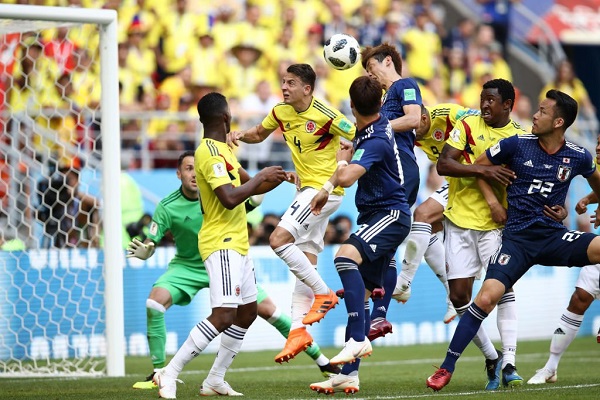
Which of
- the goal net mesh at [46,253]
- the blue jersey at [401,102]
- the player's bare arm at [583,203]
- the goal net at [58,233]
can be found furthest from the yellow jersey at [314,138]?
the goal net mesh at [46,253]

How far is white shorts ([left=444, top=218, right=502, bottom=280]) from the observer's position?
9.38 metres

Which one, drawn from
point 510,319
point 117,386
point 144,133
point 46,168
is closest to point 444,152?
point 510,319

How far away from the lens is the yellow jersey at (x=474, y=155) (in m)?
9.31

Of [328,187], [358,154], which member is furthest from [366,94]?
[328,187]

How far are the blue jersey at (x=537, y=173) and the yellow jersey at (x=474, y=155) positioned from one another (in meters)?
0.54

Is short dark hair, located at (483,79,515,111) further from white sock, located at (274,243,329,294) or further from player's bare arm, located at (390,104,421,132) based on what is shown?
white sock, located at (274,243,329,294)

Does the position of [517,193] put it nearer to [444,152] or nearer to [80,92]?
[444,152]

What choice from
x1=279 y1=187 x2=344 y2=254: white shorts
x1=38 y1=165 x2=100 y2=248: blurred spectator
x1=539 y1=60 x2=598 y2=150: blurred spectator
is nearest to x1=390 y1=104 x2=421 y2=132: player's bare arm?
x1=279 y1=187 x2=344 y2=254: white shorts

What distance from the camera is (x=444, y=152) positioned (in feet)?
30.2

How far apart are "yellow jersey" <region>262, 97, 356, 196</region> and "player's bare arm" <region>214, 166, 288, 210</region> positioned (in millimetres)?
1231

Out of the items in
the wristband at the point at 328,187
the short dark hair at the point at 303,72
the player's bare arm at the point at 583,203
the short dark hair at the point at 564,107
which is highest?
the short dark hair at the point at 303,72

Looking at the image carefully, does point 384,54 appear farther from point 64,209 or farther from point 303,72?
point 64,209

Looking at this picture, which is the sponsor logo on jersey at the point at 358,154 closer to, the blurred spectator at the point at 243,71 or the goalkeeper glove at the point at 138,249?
the goalkeeper glove at the point at 138,249

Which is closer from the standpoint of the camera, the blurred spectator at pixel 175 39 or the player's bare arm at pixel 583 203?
the player's bare arm at pixel 583 203
